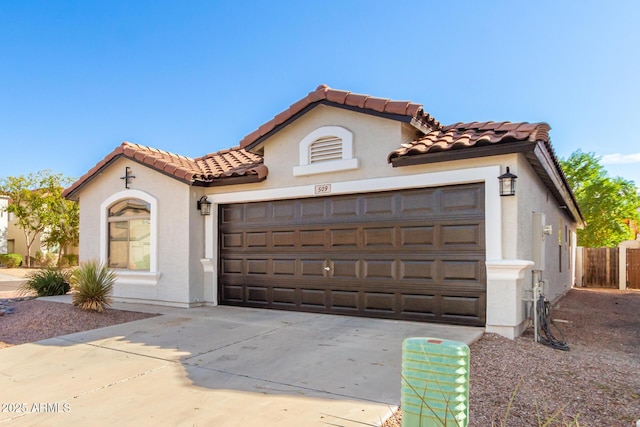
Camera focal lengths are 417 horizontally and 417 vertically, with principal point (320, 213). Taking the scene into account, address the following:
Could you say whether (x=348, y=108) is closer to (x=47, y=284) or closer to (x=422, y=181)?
(x=422, y=181)

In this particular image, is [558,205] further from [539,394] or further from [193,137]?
[193,137]

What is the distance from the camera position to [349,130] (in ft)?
28.0

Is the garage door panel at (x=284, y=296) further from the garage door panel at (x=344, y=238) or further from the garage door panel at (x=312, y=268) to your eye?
the garage door panel at (x=344, y=238)

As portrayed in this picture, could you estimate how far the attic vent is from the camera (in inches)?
343

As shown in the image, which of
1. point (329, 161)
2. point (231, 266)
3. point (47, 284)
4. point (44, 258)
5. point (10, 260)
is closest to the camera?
point (329, 161)

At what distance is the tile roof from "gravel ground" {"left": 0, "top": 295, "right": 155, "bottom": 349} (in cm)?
657

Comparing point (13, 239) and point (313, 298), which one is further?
point (13, 239)

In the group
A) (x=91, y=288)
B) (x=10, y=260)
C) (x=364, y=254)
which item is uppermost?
(x=364, y=254)

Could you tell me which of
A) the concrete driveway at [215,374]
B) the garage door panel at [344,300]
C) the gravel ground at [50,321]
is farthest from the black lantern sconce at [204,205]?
the garage door panel at [344,300]

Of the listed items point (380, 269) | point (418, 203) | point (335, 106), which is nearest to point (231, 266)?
point (380, 269)

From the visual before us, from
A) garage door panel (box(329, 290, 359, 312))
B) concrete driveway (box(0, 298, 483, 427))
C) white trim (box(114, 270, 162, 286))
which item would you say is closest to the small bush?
white trim (box(114, 270, 162, 286))

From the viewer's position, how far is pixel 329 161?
8.77 meters

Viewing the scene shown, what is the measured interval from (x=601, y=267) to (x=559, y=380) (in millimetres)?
17942

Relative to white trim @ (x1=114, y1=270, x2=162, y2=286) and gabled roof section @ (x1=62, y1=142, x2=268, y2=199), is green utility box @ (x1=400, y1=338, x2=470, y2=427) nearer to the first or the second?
gabled roof section @ (x1=62, y1=142, x2=268, y2=199)
